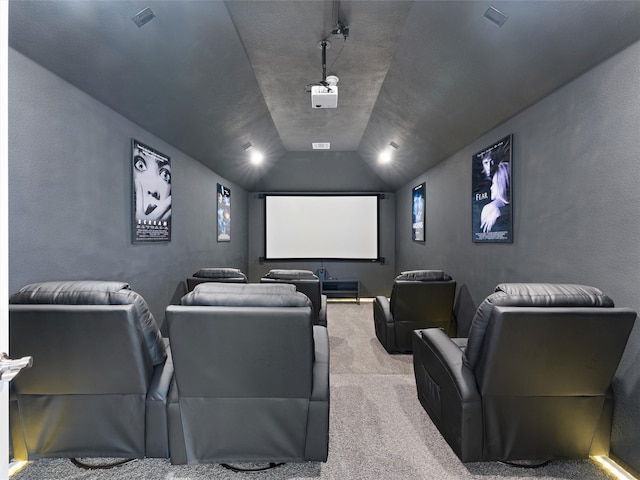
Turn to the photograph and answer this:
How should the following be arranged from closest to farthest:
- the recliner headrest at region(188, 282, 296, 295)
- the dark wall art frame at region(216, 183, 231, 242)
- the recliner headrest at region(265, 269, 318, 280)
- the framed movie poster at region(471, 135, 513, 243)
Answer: the recliner headrest at region(188, 282, 296, 295) < the framed movie poster at region(471, 135, 513, 243) < the recliner headrest at region(265, 269, 318, 280) < the dark wall art frame at region(216, 183, 231, 242)

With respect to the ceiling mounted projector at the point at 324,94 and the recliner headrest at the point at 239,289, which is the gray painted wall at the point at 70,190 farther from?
the ceiling mounted projector at the point at 324,94

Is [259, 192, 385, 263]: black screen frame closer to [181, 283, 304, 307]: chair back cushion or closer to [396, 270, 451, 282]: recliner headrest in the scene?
[396, 270, 451, 282]: recliner headrest

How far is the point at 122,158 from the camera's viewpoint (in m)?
2.88

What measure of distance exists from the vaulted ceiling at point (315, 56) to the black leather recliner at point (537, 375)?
1586mm

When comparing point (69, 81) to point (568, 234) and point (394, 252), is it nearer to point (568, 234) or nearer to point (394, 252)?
point (568, 234)

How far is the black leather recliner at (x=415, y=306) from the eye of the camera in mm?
3350

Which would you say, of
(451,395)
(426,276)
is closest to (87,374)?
(451,395)

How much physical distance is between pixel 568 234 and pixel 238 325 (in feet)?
7.85

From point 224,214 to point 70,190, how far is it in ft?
11.4

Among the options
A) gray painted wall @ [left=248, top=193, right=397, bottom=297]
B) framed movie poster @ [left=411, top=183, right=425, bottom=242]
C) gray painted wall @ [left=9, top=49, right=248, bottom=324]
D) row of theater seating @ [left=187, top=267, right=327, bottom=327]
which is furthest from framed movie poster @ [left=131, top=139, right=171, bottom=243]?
framed movie poster @ [left=411, top=183, right=425, bottom=242]

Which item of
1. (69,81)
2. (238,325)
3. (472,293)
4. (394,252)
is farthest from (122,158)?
(394,252)

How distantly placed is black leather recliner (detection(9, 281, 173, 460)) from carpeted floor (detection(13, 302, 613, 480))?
0.34ft

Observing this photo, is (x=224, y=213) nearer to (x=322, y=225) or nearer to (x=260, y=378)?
(x=322, y=225)

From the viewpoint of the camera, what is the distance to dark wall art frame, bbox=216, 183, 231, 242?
550 cm
